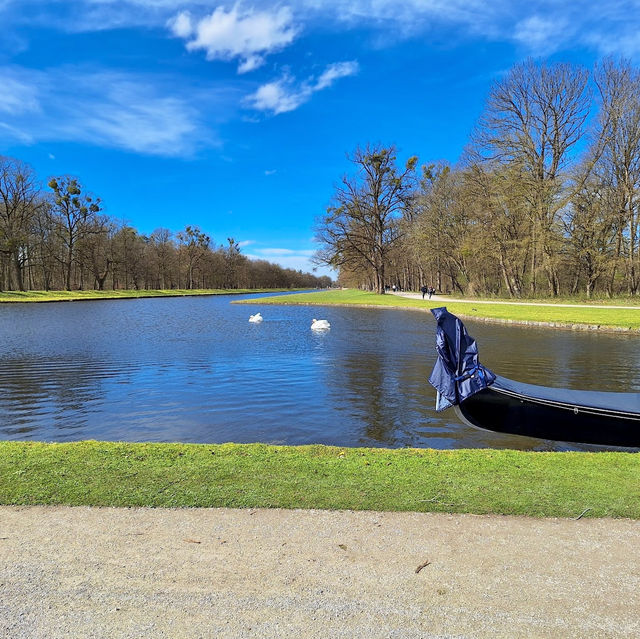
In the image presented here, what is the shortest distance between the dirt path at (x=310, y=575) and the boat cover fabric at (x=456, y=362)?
242 cm

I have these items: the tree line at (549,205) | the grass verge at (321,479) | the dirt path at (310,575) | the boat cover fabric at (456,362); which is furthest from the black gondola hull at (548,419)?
the tree line at (549,205)

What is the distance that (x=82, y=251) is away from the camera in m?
58.6

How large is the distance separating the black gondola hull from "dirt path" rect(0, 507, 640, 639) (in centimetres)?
259

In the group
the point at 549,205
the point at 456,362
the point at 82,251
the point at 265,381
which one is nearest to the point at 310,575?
the point at 456,362

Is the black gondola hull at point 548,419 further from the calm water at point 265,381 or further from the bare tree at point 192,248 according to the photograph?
the bare tree at point 192,248

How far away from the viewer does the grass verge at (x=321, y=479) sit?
373cm

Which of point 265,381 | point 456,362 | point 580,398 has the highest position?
point 456,362

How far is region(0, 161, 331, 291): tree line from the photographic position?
5072 cm

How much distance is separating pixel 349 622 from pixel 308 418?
5.28m

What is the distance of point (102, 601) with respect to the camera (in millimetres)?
2521

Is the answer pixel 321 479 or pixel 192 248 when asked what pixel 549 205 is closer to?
pixel 321 479

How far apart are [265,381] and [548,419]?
6142 mm

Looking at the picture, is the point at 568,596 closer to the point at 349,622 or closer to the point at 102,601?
the point at 349,622

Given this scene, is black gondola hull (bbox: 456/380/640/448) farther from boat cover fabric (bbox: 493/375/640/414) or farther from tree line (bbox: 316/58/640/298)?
tree line (bbox: 316/58/640/298)
